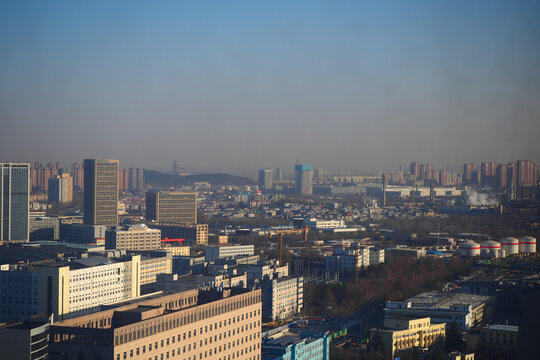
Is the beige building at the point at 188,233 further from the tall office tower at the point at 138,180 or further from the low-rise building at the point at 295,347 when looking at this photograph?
the tall office tower at the point at 138,180

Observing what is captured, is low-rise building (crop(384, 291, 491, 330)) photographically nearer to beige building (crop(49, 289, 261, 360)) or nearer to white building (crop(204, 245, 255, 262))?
beige building (crop(49, 289, 261, 360))

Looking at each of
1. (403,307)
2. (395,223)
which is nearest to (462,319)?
(403,307)

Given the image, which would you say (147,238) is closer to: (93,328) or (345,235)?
(345,235)

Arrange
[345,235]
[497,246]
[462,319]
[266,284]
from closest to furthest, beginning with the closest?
1. [462,319]
2. [266,284]
3. [497,246]
4. [345,235]

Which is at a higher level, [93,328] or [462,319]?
[93,328]

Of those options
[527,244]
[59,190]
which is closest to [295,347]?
[527,244]

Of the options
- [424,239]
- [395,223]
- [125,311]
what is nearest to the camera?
[125,311]

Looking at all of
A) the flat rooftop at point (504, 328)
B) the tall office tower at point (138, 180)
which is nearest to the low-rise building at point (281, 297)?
the flat rooftop at point (504, 328)

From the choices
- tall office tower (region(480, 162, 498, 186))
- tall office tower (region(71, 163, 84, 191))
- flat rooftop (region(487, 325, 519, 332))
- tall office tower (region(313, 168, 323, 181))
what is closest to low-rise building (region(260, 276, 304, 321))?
flat rooftop (region(487, 325, 519, 332))
